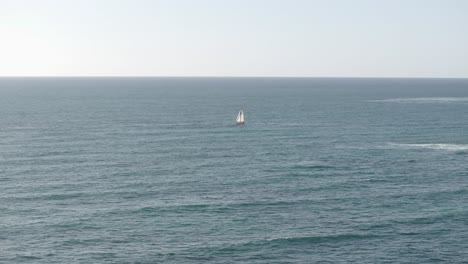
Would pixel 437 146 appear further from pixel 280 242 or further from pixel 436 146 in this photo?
pixel 280 242

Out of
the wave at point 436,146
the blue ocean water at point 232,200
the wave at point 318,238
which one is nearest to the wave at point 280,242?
the wave at point 318,238

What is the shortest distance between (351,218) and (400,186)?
23516mm

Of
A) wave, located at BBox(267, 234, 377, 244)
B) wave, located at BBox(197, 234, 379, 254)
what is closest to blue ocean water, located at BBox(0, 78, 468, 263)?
wave, located at BBox(197, 234, 379, 254)

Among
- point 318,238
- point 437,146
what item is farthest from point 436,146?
point 318,238

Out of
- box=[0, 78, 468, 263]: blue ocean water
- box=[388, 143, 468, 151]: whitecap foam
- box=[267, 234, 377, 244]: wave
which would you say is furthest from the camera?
box=[388, 143, 468, 151]: whitecap foam

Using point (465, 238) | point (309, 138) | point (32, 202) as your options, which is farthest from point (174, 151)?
point (465, 238)

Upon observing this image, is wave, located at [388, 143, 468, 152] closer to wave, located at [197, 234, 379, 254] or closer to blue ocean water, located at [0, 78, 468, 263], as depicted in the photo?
blue ocean water, located at [0, 78, 468, 263]

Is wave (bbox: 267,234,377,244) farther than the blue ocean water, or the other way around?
wave (bbox: 267,234,377,244)

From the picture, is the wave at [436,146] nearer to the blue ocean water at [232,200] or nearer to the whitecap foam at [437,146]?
the whitecap foam at [437,146]

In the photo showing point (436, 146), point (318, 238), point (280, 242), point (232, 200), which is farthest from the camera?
point (436, 146)

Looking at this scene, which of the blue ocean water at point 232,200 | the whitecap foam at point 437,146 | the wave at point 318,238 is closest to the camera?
the blue ocean water at point 232,200

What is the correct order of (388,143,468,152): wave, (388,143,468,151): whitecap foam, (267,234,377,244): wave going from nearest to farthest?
(267,234,377,244): wave, (388,143,468,152): wave, (388,143,468,151): whitecap foam

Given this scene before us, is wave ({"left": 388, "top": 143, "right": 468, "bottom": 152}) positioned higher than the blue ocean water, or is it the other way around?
wave ({"left": 388, "top": 143, "right": 468, "bottom": 152})

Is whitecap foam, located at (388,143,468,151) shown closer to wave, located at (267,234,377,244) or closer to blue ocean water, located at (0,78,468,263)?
blue ocean water, located at (0,78,468,263)
